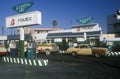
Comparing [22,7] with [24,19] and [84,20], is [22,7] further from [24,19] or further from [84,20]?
[84,20]

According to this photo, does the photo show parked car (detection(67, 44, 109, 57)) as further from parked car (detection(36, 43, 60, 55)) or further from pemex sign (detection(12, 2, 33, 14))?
pemex sign (detection(12, 2, 33, 14))

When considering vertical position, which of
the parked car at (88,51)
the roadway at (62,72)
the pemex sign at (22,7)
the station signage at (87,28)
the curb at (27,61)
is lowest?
the roadway at (62,72)

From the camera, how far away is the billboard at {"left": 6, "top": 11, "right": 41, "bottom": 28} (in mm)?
25466

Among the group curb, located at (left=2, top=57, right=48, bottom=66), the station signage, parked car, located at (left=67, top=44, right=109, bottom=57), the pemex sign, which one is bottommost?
curb, located at (left=2, top=57, right=48, bottom=66)

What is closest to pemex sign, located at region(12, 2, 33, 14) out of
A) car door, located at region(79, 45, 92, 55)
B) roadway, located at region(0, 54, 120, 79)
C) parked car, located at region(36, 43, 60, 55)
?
roadway, located at region(0, 54, 120, 79)

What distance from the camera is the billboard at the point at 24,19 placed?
25466 millimetres

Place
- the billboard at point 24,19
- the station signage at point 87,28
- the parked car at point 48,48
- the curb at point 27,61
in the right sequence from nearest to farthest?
1. the curb at point 27,61
2. the billboard at point 24,19
3. the parked car at point 48,48
4. the station signage at point 87,28

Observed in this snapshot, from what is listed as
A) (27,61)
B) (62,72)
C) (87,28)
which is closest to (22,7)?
(27,61)

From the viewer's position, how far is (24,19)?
88.1ft

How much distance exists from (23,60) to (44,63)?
2.88 metres

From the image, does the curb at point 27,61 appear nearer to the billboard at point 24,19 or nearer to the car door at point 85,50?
the billboard at point 24,19

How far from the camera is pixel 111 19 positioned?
308ft

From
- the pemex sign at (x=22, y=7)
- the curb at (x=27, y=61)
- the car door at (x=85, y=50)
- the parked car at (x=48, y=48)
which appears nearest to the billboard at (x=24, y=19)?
the pemex sign at (x=22, y=7)

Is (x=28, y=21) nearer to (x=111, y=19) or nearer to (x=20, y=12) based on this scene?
(x=20, y=12)
